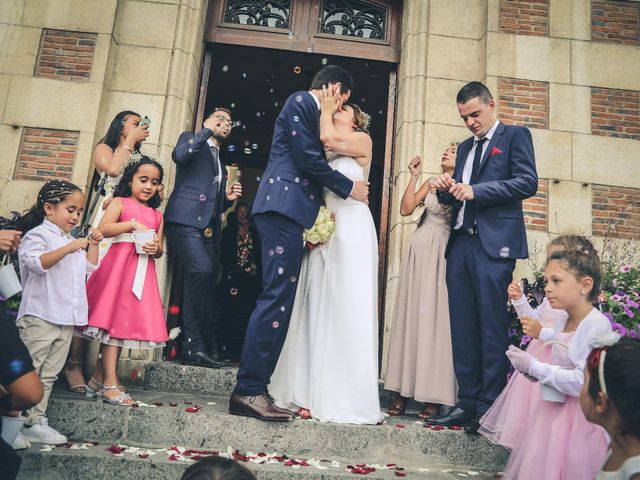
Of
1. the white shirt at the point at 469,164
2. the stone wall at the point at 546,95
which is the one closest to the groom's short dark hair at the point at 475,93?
the white shirt at the point at 469,164

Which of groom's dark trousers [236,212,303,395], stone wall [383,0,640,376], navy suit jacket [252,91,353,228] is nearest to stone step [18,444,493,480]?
groom's dark trousers [236,212,303,395]

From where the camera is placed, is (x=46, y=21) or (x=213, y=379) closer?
(x=213, y=379)

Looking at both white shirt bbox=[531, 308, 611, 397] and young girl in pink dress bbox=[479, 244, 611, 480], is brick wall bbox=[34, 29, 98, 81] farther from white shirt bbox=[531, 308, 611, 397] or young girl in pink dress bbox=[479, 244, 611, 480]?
white shirt bbox=[531, 308, 611, 397]

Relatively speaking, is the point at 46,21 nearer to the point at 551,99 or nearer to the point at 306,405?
the point at 306,405

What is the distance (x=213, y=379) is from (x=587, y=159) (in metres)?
4.44

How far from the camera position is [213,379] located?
4.97m

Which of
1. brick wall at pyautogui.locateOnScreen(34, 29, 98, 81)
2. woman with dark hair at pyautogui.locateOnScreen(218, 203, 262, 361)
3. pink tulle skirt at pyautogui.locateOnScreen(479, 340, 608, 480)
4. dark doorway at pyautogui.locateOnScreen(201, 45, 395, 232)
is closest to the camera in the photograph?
pink tulle skirt at pyautogui.locateOnScreen(479, 340, 608, 480)

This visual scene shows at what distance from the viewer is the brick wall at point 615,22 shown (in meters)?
6.63

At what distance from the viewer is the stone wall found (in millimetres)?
6195

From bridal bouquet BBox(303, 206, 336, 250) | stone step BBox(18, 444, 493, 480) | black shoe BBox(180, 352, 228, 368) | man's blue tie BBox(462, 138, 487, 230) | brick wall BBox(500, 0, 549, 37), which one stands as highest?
brick wall BBox(500, 0, 549, 37)

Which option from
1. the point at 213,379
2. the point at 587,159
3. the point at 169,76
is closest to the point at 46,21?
the point at 169,76

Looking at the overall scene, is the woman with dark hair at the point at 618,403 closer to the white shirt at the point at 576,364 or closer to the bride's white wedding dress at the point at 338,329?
the white shirt at the point at 576,364

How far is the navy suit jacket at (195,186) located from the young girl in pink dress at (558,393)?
313 cm

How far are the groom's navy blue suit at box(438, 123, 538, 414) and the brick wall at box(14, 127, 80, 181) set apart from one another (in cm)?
390
